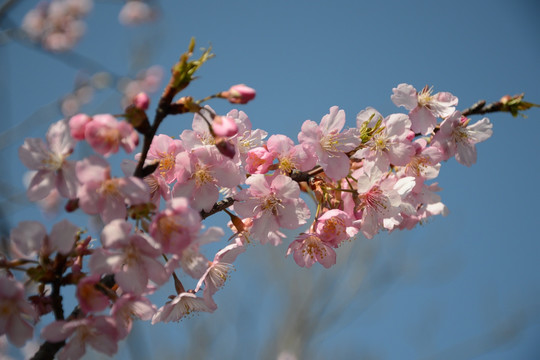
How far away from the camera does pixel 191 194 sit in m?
1.29

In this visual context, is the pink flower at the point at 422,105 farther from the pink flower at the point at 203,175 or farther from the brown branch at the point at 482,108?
the pink flower at the point at 203,175

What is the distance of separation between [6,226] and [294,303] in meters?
7.26

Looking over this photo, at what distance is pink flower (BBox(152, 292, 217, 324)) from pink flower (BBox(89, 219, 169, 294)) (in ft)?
0.99

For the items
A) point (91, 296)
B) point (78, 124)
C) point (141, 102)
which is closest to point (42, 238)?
point (91, 296)

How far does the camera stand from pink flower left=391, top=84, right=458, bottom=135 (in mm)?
1586

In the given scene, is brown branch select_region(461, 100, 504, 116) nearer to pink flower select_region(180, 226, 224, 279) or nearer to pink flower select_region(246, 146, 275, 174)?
pink flower select_region(246, 146, 275, 174)

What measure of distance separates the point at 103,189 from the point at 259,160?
57 centimetres

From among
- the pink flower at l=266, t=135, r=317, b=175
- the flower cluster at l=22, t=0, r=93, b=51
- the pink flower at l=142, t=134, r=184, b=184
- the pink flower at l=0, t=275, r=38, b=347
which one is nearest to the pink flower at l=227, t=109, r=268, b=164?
the pink flower at l=266, t=135, r=317, b=175

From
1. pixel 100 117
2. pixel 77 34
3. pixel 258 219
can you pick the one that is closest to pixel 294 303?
pixel 77 34

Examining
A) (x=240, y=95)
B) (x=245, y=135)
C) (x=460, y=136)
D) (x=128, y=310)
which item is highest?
(x=460, y=136)

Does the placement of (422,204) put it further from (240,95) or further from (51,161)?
(51,161)

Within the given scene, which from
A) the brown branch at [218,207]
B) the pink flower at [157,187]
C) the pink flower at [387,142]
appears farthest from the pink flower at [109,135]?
the pink flower at [387,142]

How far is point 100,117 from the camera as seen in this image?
102 cm

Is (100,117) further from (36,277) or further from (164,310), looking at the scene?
(164,310)
